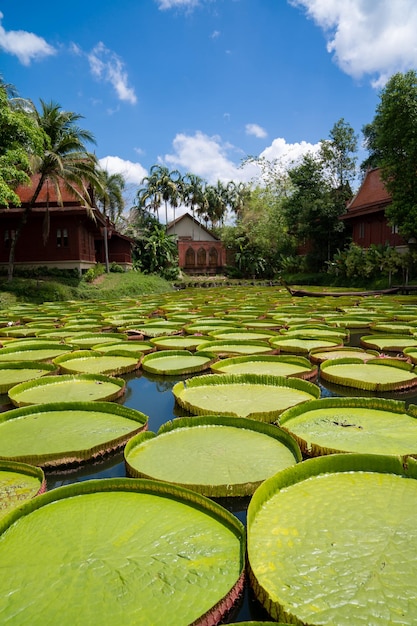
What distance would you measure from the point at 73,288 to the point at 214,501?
1571cm

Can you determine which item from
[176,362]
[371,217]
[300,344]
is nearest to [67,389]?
[176,362]

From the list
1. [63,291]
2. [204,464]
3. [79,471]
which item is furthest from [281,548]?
[63,291]

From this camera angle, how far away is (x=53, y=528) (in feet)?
5.01

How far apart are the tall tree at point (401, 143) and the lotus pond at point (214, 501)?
45.6 feet

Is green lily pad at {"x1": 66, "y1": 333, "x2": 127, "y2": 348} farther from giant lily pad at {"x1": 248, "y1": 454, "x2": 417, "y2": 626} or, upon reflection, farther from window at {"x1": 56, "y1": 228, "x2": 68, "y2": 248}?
window at {"x1": 56, "y1": 228, "x2": 68, "y2": 248}

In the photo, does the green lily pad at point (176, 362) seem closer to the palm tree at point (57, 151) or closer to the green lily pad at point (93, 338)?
the green lily pad at point (93, 338)

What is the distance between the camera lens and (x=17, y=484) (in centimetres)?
189

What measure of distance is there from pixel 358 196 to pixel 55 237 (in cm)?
1728

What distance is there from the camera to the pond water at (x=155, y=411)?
1309 millimetres

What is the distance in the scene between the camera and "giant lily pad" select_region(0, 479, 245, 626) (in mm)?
1129

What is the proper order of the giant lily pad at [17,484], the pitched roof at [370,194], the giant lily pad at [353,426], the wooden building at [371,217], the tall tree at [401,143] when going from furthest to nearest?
1. the pitched roof at [370,194]
2. the wooden building at [371,217]
3. the tall tree at [401,143]
4. the giant lily pad at [353,426]
5. the giant lily pad at [17,484]

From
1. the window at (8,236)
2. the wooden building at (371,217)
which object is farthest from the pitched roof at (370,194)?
the window at (8,236)

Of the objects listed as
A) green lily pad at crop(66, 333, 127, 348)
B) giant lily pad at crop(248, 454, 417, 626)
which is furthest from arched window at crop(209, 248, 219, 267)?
giant lily pad at crop(248, 454, 417, 626)

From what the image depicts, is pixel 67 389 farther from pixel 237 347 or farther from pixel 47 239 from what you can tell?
pixel 47 239
